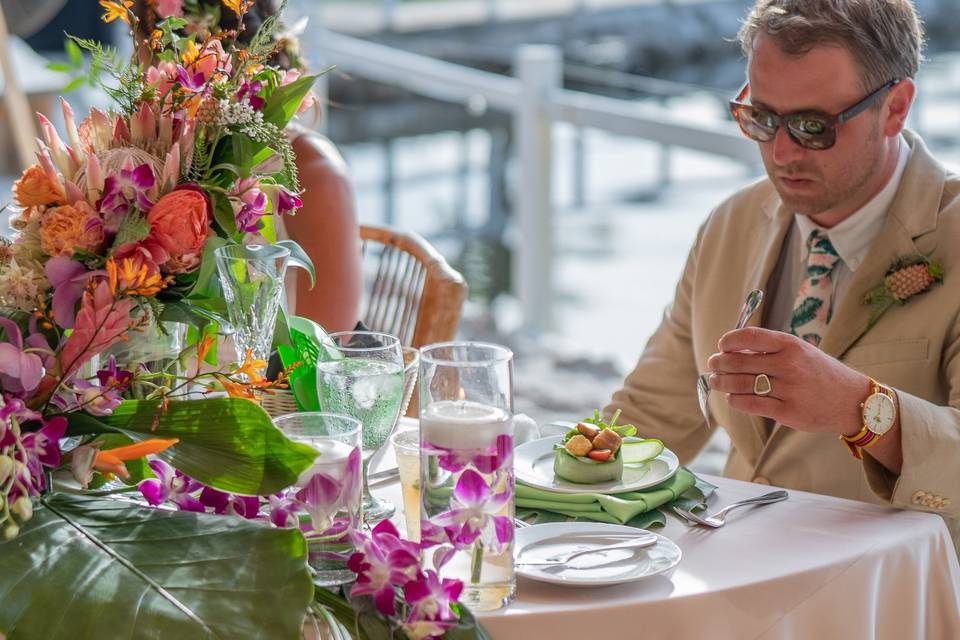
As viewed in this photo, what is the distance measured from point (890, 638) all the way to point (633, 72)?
12.6 metres

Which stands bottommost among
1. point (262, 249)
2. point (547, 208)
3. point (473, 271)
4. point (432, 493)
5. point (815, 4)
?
point (473, 271)

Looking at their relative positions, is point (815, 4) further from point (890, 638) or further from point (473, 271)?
point (473, 271)

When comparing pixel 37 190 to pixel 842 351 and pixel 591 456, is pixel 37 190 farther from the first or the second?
pixel 842 351

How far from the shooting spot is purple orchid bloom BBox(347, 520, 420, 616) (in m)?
1.02

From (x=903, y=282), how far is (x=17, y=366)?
122 cm

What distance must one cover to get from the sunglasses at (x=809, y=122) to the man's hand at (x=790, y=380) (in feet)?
1.44

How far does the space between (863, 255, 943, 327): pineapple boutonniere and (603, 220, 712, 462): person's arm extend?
375mm

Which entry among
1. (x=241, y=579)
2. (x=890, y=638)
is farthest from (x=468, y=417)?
(x=890, y=638)

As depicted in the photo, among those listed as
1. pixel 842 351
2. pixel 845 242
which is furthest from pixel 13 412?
pixel 845 242

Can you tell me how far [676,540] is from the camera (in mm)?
1305

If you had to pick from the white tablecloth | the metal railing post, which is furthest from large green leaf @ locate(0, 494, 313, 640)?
the metal railing post

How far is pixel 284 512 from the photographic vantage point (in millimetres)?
1097

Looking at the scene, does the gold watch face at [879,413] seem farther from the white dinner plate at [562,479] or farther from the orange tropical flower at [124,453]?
the orange tropical flower at [124,453]

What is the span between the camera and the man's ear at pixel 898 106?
5.92ft
